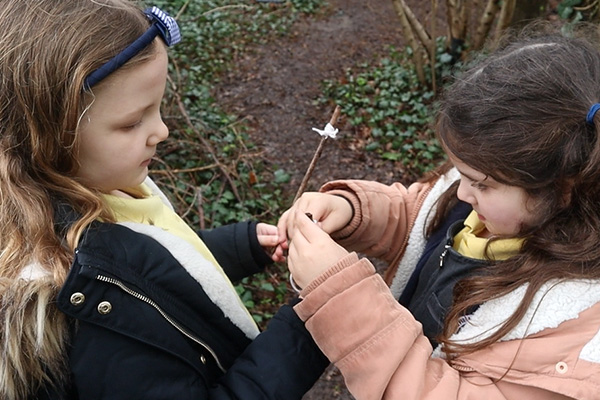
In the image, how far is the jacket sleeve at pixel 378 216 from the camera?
80.5 inches

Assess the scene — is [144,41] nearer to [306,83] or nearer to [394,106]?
[394,106]

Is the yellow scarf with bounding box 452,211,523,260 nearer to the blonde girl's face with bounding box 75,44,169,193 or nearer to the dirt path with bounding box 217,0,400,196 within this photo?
the blonde girl's face with bounding box 75,44,169,193

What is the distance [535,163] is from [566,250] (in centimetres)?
26

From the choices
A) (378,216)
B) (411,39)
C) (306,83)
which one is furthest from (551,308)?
(306,83)

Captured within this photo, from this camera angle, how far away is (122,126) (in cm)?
142

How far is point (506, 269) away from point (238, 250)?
114cm

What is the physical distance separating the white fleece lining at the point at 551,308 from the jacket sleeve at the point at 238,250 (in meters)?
1.07

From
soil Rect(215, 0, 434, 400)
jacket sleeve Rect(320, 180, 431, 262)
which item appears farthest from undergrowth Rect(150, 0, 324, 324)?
jacket sleeve Rect(320, 180, 431, 262)

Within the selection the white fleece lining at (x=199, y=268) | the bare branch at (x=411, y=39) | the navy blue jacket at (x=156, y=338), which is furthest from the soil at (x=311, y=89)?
the white fleece lining at (x=199, y=268)

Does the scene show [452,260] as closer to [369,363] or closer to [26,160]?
[369,363]

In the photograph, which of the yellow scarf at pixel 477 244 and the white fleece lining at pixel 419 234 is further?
the white fleece lining at pixel 419 234

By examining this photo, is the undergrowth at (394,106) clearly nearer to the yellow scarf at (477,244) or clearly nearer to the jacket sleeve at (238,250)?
the jacket sleeve at (238,250)

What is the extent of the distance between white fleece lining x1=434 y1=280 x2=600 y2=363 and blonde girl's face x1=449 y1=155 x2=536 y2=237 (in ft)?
0.68

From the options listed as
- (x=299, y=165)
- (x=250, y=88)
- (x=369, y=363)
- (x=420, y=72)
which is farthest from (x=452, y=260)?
(x=250, y=88)
